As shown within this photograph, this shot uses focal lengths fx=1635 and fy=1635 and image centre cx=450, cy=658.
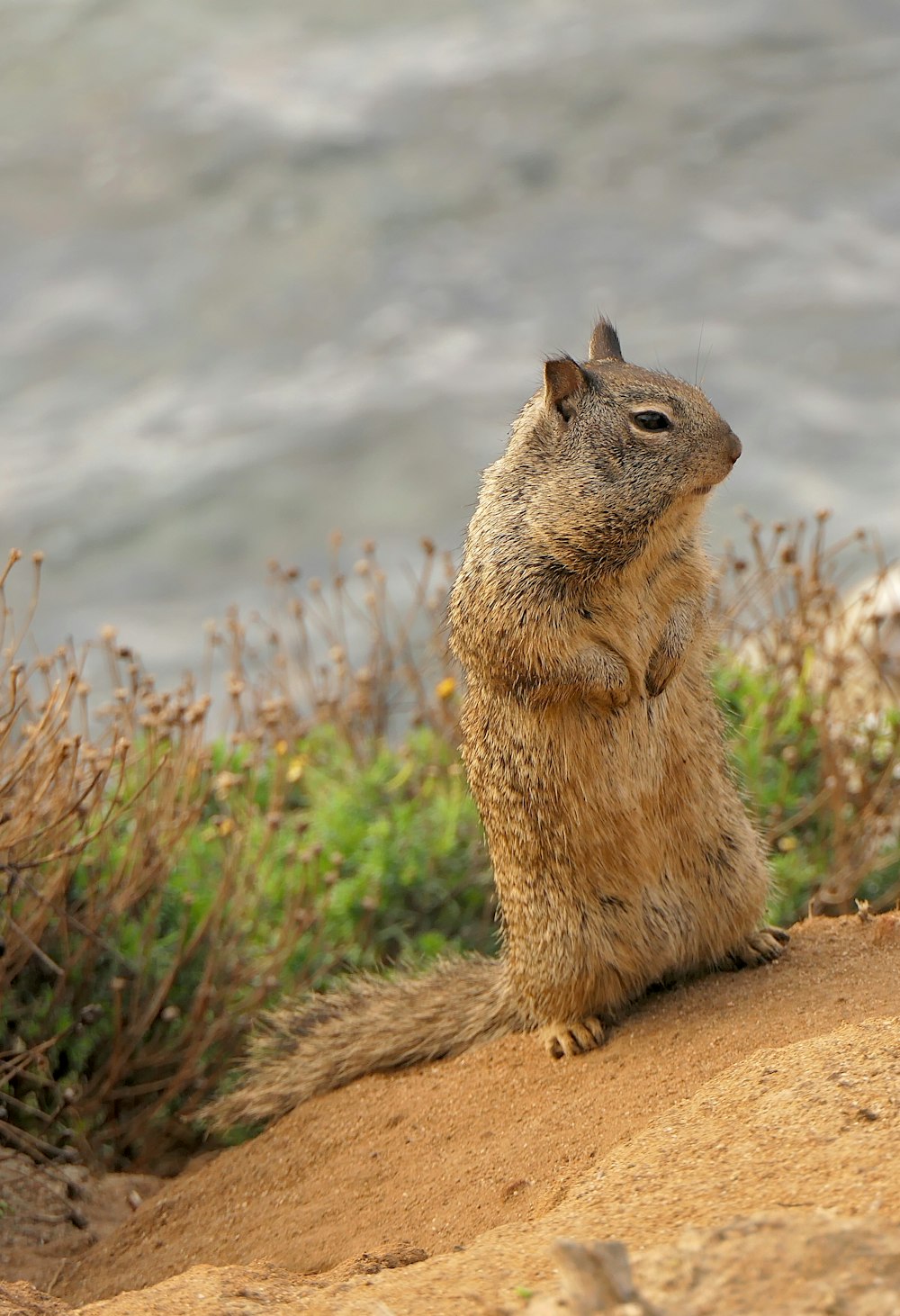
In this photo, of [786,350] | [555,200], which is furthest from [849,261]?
[555,200]

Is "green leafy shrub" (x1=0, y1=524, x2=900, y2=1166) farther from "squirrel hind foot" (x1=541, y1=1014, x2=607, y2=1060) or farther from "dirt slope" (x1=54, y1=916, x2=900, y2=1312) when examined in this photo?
"squirrel hind foot" (x1=541, y1=1014, x2=607, y2=1060)

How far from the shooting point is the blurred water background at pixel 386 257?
518 inches

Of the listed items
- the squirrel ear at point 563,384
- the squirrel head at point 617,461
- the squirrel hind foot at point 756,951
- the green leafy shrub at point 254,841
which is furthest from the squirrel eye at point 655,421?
the squirrel hind foot at point 756,951

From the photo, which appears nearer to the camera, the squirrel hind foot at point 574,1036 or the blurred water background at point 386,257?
the squirrel hind foot at point 574,1036

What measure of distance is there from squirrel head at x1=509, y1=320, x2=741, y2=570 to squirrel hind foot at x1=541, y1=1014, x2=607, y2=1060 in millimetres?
1379

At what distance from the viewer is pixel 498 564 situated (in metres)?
4.75

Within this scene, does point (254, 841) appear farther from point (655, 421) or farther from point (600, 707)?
point (655, 421)

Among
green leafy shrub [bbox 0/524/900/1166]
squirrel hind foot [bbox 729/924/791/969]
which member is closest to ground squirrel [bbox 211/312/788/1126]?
squirrel hind foot [bbox 729/924/791/969]

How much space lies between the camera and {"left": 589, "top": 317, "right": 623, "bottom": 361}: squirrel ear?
5.29 meters

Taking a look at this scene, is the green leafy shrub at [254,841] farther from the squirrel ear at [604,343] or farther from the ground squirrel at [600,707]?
the squirrel ear at [604,343]

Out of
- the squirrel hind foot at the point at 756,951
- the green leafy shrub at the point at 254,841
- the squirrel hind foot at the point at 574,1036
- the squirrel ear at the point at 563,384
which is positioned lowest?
the squirrel hind foot at the point at 574,1036

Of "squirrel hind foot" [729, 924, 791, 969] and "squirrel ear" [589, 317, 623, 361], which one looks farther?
"squirrel ear" [589, 317, 623, 361]

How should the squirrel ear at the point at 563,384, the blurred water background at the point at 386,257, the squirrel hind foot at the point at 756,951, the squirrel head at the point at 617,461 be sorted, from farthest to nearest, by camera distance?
1. the blurred water background at the point at 386,257
2. the squirrel hind foot at the point at 756,951
3. the squirrel ear at the point at 563,384
4. the squirrel head at the point at 617,461

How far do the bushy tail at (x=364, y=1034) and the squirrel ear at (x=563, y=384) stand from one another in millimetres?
1820
